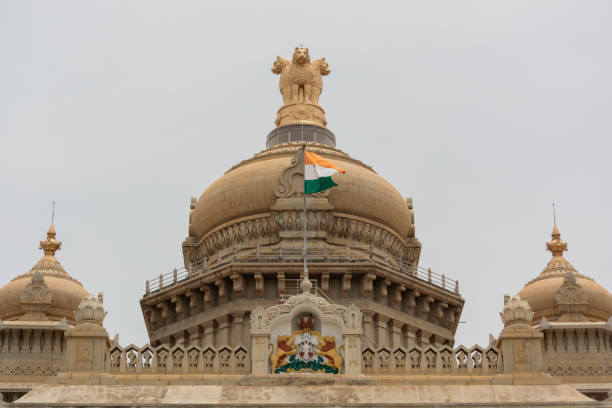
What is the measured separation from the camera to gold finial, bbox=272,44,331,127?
68.5 m

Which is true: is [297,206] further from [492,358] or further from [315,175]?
[492,358]

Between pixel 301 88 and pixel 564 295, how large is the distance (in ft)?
53.3

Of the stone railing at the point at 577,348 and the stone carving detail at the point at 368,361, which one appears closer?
the stone carving detail at the point at 368,361

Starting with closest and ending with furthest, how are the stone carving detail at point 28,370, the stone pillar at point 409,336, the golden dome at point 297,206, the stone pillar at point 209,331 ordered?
the stone carving detail at point 28,370, the stone pillar at point 209,331, the stone pillar at point 409,336, the golden dome at point 297,206

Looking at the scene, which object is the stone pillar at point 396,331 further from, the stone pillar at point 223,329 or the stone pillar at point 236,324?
the stone pillar at point 223,329

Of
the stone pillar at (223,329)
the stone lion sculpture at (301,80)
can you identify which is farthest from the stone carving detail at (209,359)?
A: the stone lion sculpture at (301,80)

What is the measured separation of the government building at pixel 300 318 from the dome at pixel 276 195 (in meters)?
0.07

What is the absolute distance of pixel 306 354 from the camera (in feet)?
150

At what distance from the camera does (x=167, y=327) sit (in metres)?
61.6

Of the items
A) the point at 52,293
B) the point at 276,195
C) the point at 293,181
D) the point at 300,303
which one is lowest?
the point at 300,303

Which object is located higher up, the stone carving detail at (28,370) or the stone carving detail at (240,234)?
the stone carving detail at (240,234)

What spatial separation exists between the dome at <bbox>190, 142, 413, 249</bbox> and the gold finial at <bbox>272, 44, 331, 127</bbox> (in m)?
3.14

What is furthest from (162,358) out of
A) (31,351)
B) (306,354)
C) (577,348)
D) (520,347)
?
(577,348)

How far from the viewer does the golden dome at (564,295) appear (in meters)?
59.8
